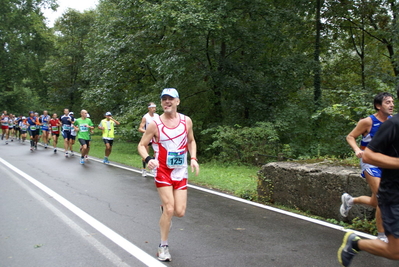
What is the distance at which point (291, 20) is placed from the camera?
18.9 meters

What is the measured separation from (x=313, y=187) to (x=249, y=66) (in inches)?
513

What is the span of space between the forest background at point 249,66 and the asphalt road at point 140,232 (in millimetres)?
7961

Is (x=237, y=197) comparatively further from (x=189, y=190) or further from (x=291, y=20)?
(x=291, y=20)

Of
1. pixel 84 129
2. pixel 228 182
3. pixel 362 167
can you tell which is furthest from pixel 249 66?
pixel 362 167

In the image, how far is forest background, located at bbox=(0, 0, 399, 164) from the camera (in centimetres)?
1582

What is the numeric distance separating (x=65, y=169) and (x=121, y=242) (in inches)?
300

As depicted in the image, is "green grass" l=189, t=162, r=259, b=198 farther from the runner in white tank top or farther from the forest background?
the forest background

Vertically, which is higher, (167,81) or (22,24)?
(22,24)

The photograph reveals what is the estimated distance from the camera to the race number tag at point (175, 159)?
4.48m

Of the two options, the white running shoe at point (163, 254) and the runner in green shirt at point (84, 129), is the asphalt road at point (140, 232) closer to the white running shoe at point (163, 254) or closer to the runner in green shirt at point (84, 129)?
the white running shoe at point (163, 254)

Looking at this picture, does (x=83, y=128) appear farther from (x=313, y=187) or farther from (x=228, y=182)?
(x=313, y=187)

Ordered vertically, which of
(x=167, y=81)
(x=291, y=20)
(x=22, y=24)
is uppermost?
(x=22, y=24)

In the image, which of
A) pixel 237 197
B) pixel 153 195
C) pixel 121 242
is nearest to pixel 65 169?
pixel 153 195

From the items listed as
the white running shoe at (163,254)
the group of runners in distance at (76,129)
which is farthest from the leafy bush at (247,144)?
the white running shoe at (163,254)
